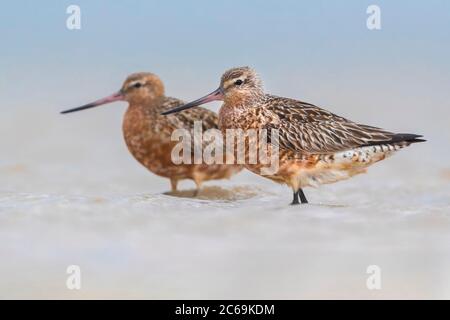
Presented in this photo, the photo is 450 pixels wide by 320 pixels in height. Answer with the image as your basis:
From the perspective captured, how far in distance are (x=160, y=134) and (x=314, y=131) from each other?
1671 mm

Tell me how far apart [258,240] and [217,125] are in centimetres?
245

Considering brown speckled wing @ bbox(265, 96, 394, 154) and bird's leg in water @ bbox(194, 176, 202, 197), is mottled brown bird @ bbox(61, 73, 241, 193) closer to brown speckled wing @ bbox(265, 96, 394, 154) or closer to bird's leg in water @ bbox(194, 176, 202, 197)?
bird's leg in water @ bbox(194, 176, 202, 197)

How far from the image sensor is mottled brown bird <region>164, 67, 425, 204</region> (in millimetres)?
8719

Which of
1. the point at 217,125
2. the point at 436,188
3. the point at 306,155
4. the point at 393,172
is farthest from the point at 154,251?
the point at 393,172

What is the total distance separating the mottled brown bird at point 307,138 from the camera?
8719 millimetres

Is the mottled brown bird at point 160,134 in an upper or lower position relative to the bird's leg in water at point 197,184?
upper

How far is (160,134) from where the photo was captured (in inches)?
390

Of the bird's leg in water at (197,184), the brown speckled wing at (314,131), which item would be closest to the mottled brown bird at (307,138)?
the brown speckled wing at (314,131)

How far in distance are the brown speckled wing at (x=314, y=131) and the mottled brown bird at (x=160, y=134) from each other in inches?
43.2

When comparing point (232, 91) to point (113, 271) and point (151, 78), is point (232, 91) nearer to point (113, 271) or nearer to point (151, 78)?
point (151, 78)

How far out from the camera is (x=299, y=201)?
9.01 metres

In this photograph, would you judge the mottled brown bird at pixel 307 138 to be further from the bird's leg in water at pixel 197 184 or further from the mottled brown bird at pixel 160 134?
the bird's leg in water at pixel 197 184

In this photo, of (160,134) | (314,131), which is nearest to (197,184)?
(160,134)

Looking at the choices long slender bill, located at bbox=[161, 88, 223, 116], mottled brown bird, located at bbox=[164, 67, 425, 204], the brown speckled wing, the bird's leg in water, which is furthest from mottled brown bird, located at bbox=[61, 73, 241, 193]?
the brown speckled wing
